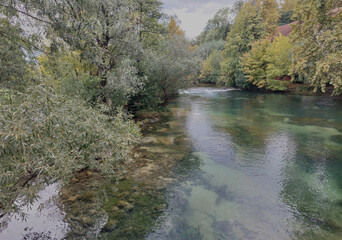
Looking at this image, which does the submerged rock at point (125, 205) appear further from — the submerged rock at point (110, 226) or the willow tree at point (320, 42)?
the willow tree at point (320, 42)

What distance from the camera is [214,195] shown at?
26.2 feet

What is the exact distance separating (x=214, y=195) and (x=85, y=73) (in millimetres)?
10343

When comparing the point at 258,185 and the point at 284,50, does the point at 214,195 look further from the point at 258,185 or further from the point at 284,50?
the point at 284,50

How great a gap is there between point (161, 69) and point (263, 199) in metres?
14.8

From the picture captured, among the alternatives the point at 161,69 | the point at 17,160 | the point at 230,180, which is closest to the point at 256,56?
the point at 161,69

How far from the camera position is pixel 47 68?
899 cm

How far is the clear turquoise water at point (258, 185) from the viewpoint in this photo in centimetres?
630

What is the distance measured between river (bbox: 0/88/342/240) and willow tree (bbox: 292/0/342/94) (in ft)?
12.7

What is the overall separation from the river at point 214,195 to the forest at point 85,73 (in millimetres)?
1374

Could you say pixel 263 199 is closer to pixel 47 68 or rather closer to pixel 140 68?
pixel 47 68

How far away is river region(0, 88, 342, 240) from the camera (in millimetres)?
6148

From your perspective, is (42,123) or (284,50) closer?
(42,123)

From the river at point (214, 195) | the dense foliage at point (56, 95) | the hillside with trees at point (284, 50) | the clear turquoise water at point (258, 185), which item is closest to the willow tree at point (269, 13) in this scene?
the hillside with trees at point (284, 50)

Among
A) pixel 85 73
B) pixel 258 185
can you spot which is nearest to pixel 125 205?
pixel 258 185
